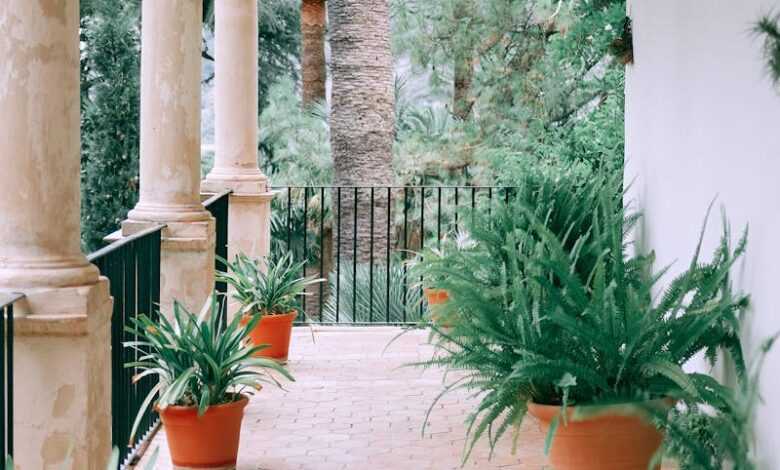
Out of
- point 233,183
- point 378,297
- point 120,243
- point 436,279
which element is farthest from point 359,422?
point 378,297

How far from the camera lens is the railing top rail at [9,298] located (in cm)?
386

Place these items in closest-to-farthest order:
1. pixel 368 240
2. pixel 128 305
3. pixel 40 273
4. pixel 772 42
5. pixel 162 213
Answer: pixel 772 42 < pixel 40 273 < pixel 128 305 < pixel 162 213 < pixel 368 240

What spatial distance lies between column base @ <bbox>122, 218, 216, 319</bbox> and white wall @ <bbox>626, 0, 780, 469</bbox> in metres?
2.44

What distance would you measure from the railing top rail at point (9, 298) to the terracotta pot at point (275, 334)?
3759mm

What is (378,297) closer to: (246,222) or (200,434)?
(246,222)

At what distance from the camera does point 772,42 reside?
3.53 meters

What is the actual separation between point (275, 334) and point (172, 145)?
65.0 inches

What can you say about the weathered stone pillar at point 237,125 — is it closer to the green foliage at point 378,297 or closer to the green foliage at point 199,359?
the green foliage at point 378,297

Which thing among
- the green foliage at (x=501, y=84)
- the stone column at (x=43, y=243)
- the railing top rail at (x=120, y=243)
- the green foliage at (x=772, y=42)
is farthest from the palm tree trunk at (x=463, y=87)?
the green foliage at (x=772, y=42)

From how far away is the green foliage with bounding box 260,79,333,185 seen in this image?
60.5 feet

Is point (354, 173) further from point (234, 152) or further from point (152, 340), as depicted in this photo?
point (152, 340)

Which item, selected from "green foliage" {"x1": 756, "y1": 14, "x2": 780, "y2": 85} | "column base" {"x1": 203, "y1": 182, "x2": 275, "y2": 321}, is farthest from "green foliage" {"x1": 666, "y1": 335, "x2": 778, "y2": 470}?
"column base" {"x1": 203, "y1": 182, "x2": 275, "y2": 321}

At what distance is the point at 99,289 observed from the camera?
4.52 meters

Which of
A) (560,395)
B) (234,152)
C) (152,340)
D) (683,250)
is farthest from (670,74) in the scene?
(234,152)
